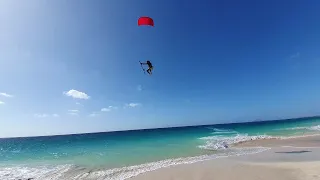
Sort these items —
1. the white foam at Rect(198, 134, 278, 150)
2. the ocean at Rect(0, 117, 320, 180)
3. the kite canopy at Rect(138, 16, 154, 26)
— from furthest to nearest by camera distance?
1. the white foam at Rect(198, 134, 278, 150)
2. the ocean at Rect(0, 117, 320, 180)
3. the kite canopy at Rect(138, 16, 154, 26)

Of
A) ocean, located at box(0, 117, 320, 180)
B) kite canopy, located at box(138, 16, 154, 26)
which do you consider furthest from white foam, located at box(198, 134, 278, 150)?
kite canopy, located at box(138, 16, 154, 26)

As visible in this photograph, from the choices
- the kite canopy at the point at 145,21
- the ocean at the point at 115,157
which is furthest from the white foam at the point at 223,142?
the kite canopy at the point at 145,21

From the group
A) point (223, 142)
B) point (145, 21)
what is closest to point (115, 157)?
point (145, 21)

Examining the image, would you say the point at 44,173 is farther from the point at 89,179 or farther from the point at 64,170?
the point at 89,179

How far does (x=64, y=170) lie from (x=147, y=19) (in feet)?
35.4

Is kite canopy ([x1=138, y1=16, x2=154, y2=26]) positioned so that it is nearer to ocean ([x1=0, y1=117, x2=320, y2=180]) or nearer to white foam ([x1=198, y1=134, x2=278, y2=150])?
ocean ([x1=0, y1=117, x2=320, y2=180])

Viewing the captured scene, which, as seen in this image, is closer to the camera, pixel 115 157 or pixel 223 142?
pixel 115 157

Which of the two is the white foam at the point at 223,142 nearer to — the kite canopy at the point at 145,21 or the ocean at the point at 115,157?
the ocean at the point at 115,157

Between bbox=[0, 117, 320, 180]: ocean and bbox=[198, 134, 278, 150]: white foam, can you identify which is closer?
bbox=[0, 117, 320, 180]: ocean

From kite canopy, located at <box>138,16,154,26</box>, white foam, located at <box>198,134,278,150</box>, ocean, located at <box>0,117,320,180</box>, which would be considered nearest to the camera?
kite canopy, located at <box>138,16,154,26</box>

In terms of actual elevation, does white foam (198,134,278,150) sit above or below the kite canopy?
below

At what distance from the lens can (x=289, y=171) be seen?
1007cm

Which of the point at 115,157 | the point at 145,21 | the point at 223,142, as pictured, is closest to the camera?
the point at 145,21

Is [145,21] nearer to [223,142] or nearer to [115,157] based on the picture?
[115,157]
